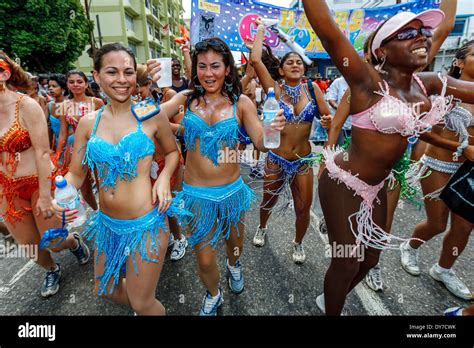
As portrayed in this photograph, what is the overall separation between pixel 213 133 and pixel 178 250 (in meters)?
1.80

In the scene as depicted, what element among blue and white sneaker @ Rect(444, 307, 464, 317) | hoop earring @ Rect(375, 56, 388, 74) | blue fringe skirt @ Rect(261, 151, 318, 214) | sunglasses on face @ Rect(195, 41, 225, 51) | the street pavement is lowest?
the street pavement

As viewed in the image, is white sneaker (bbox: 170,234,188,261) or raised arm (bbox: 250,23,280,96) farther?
white sneaker (bbox: 170,234,188,261)

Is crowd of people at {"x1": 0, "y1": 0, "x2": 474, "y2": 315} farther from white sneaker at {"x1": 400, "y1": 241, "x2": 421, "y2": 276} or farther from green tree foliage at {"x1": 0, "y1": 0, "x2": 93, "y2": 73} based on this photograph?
green tree foliage at {"x1": 0, "y1": 0, "x2": 93, "y2": 73}

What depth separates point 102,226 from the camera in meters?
1.89

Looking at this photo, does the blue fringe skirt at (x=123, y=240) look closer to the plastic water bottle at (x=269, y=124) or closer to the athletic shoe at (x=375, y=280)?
the plastic water bottle at (x=269, y=124)

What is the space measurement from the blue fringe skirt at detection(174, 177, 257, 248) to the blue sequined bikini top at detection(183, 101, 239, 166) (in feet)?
0.87

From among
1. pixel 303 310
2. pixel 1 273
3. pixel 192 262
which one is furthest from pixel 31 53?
pixel 303 310

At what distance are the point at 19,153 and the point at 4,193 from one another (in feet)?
1.27

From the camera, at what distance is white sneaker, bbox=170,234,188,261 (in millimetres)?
3166

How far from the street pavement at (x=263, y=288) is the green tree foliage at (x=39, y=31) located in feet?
49.8

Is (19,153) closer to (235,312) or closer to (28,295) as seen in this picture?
(28,295)

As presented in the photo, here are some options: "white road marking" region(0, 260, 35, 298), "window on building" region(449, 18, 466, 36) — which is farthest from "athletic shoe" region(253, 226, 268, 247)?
"window on building" region(449, 18, 466, 36)

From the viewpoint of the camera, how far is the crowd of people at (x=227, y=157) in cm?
164

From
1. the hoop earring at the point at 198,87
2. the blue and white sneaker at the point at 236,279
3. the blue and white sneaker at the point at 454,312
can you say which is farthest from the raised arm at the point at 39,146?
the blue and white sneaker at the point at 454,312
